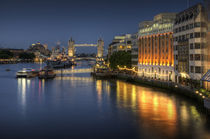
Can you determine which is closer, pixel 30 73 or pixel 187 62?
pixel 187 62

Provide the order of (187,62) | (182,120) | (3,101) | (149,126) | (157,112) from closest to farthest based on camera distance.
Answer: (149,126), (182,120), (157,112), (3,101), (187,62)

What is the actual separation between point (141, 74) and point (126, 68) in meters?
10.9

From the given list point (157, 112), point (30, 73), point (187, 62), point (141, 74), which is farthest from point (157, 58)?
point (30, 73)

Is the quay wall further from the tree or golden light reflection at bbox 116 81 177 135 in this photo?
the tree

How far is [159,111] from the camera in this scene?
31.5 metres

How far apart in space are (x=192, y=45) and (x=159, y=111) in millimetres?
14623

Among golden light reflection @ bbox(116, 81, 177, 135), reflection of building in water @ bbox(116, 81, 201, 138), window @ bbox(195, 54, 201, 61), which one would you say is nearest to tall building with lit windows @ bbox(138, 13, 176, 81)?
golden light reflection @ bbox(116, 81, 177, 135)

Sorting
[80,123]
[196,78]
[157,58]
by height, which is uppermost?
[157,58]

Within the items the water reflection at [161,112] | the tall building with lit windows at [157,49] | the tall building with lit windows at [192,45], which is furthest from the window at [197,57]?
the tall building with lit windows at [157,49]

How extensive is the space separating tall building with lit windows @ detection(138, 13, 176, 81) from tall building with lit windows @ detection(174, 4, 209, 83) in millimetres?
5730

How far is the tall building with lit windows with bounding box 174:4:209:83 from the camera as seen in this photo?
38.9m

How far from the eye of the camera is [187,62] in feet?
141

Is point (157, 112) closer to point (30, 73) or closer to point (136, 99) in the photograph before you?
point (136, 99)

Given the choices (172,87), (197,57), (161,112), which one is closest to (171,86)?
(172,87)
